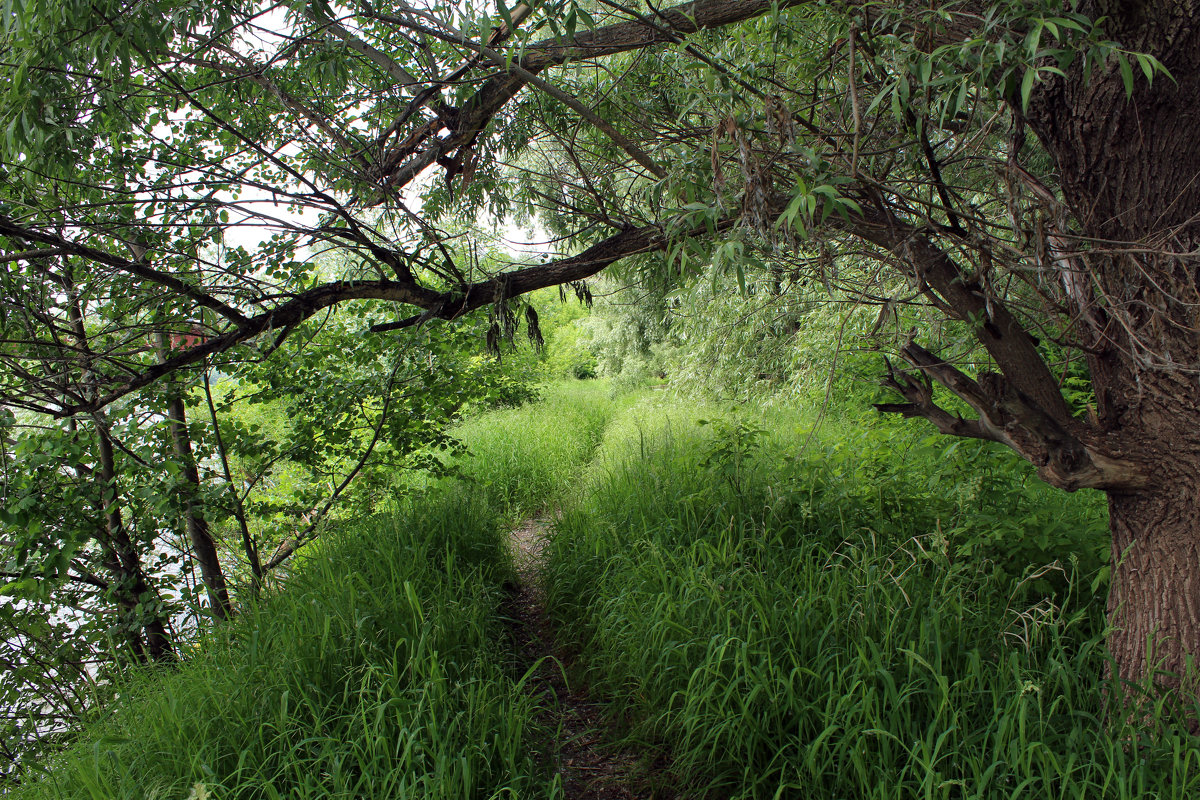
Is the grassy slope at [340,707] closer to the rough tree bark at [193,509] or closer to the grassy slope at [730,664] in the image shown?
the grassy slope at [730,664]

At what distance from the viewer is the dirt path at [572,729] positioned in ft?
9.16

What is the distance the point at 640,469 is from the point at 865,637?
2959 millimetres

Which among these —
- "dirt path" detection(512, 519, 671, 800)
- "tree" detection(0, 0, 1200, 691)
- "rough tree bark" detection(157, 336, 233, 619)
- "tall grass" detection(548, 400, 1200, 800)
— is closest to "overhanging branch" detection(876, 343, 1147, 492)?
"tree" detection(0, 0, 1200, 691)

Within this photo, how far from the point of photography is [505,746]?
2.57 m

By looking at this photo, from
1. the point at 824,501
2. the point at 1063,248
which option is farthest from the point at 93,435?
the point at 1063,248

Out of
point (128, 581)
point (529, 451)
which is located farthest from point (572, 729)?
point (529, 451)

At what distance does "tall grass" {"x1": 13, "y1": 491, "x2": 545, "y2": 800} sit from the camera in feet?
7.61

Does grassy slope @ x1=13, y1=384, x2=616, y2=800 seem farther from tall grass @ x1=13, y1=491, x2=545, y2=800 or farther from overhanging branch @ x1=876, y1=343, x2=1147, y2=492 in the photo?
overhanging branch @ x1=876, y1=343, x2=1147, y2=492

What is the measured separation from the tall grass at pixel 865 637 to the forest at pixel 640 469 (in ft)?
0.09

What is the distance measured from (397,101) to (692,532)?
3143 mm

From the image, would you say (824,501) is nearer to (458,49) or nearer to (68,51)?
(458,49)

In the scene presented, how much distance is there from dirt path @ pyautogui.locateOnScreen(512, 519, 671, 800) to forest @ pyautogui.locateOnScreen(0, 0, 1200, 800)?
0.02 m

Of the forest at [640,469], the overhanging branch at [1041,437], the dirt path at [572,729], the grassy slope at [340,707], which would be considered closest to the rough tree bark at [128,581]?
the forest at [640,469]

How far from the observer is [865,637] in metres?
2.59
